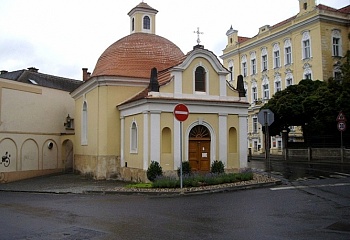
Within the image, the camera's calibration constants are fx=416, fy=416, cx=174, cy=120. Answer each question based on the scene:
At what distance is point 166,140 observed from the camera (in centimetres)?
2086

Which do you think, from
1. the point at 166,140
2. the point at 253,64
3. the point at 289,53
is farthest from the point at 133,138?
the point at 253,64

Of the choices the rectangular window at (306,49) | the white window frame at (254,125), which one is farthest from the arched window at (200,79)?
the white window frame at (254,125)

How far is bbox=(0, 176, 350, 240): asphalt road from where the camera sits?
8469 mm

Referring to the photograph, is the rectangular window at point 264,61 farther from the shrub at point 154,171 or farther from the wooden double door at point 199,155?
the shrub at point 154,171

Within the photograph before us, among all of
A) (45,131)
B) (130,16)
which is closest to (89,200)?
(45,131)

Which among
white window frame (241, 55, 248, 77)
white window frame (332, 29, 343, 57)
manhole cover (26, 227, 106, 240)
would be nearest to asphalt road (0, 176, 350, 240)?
manhole cover (26, 227, 106, 240)

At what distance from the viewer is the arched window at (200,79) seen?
21953mm

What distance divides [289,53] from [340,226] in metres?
43.8

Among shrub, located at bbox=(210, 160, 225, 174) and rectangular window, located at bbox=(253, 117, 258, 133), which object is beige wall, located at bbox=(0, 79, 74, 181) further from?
rectangular window, located at bbox=(253, 117, 258, 133)

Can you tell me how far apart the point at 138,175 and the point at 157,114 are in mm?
3503

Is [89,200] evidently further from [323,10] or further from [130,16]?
[323,10]

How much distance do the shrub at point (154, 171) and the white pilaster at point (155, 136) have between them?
1.43 feet

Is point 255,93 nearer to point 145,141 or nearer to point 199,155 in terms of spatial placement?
point 199,155

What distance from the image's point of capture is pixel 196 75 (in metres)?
21.9
